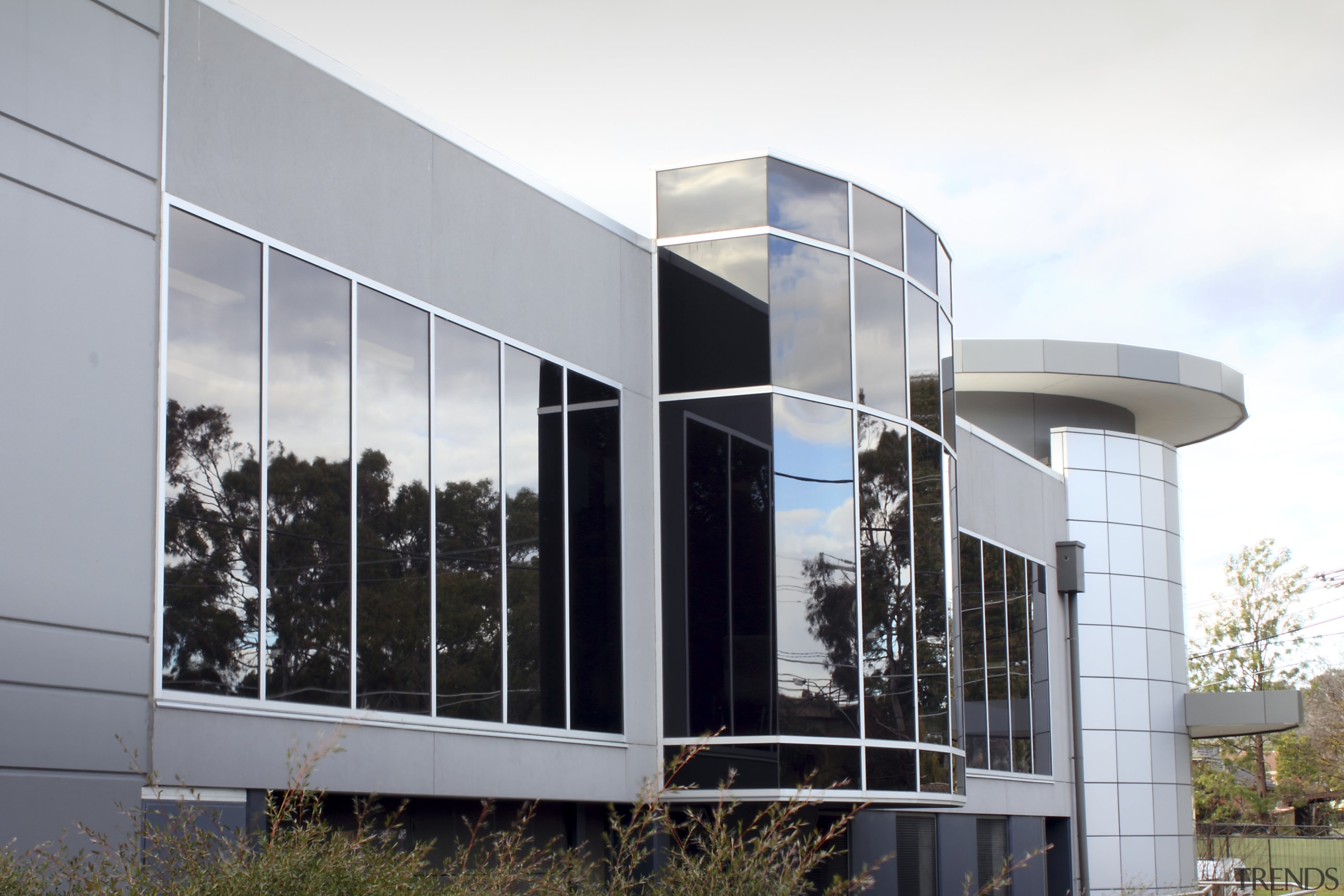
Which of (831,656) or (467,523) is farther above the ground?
(467,523)

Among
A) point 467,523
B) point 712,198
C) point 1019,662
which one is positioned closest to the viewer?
point 467,523

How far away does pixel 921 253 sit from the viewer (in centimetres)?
1814

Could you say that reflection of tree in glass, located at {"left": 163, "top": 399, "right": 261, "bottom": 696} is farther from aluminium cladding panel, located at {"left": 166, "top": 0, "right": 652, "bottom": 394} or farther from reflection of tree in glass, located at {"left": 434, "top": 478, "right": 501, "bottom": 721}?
reflection of tree in glass, located at {"left": 434, "top": 478, "right": 501, "bottom": 721}

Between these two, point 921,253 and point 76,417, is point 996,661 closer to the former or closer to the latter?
point 921,253

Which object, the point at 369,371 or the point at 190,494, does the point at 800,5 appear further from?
the point at 190,494

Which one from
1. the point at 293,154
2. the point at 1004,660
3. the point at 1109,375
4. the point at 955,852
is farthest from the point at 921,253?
the point at 1109,375

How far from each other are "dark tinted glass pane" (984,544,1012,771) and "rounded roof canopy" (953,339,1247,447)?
485 centimetres

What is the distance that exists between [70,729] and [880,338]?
34.8ft

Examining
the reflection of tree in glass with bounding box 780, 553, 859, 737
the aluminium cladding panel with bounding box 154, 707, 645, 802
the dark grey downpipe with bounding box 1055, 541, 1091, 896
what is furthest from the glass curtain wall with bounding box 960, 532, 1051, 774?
the aluminium cladding panel with bounding box 154, 707, 645, 802

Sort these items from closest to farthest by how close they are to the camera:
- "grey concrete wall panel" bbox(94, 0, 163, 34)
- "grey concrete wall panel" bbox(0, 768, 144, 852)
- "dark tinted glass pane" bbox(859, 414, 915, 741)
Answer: "grey concrete wall panel" bbox(0, 768, 144, 852) < "grey concrete wall panel" bbox(94, 0, 163, 34) < "dark tinted glass pane" bbox(859, 414, 915, 741)

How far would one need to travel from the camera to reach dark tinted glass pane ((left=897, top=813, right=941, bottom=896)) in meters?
20.8

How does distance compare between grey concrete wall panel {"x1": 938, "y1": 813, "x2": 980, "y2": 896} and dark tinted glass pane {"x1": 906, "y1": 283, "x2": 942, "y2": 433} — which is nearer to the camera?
dark tinted glass pane {"x1": 906, "y1": 283, "x2": 942, "y2": 433}

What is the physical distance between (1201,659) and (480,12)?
192ft

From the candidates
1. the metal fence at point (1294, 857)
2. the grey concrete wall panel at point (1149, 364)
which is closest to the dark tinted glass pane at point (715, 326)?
the grey concrete wall panel at point (1149, 364)
